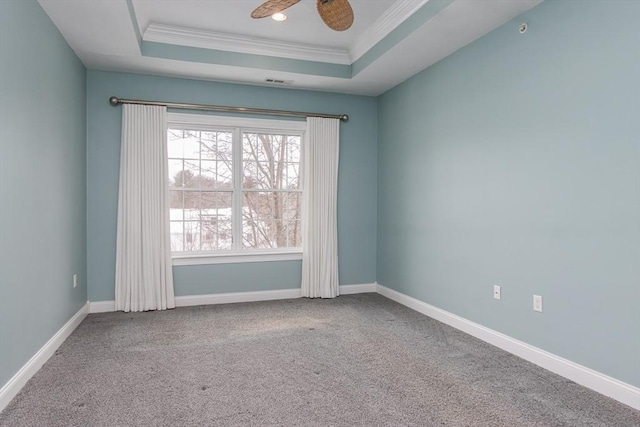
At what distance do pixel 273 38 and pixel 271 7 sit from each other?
176 centimetres

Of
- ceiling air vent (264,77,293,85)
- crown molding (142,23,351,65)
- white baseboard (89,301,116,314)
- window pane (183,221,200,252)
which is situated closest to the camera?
crown molding (142,23,351,65)

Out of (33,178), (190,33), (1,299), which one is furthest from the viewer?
(190,33)

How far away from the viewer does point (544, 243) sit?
2.79m

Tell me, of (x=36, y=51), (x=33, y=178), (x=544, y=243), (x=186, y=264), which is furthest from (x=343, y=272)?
(x=36, y=51)

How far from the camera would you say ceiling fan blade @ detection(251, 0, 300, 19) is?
2.31m

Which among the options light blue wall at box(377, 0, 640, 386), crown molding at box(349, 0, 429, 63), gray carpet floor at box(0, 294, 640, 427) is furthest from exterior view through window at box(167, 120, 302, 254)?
light blue wall at box(377, 0, 640, 386)

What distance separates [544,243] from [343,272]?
104 inches

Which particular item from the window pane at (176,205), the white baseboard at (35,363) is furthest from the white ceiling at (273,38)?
the white baseboard at (35,363)

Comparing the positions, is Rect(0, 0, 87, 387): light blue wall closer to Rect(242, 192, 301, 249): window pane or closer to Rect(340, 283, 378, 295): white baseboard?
Rect(242, 192, 301, 249): window pane

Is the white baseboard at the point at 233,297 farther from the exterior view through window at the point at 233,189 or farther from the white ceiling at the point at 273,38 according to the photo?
the white ceiling at the point at 273,38

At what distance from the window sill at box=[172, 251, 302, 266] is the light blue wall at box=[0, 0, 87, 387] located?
1.02m

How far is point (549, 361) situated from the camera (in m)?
2.73

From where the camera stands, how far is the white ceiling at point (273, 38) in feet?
9.84

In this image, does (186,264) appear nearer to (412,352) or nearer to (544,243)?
(412,352)
